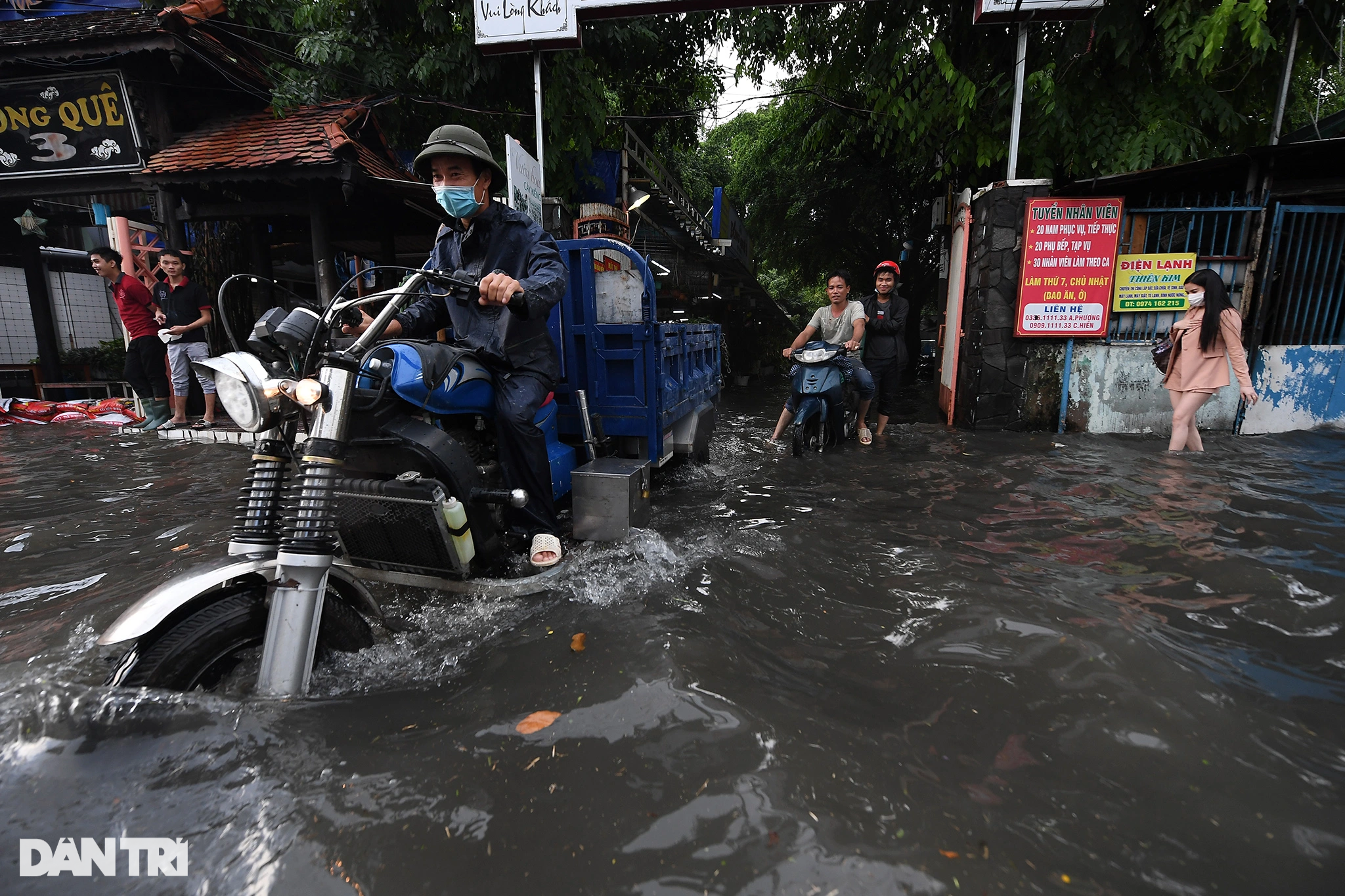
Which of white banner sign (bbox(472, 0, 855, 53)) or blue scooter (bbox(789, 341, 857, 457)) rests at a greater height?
white banner sign (bbox(472, 0, 855, 53))

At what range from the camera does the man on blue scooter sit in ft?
9.68


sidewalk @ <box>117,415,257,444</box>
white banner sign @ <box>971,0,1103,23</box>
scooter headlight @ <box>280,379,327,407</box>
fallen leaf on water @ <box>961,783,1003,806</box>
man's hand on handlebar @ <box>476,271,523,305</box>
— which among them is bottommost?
sidewalk @ <box>117,415,257,444</box>

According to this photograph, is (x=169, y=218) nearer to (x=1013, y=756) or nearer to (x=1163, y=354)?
(x=1013, y=756)

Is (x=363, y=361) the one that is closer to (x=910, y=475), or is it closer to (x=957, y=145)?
(x=910, y=475)

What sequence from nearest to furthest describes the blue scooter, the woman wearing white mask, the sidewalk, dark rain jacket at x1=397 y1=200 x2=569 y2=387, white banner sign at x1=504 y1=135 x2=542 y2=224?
dark rain jacket at x1=397 y1=200 x2=569 y2=387 < the woman wearing white mask < white banner sign at x1=504 y1=135 x2=542 y2=224 < the blue scooter < the sidewalk

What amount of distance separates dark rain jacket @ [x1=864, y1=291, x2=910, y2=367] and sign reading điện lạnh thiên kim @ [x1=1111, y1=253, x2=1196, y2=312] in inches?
94.4

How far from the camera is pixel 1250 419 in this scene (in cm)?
706

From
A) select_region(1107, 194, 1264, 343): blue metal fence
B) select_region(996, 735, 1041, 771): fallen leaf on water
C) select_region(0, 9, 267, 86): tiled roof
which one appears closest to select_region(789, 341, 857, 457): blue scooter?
select_region(1107, 194, 1264, 343): blue metal fence

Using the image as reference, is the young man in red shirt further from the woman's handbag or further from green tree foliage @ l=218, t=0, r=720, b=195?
the woman's handbag

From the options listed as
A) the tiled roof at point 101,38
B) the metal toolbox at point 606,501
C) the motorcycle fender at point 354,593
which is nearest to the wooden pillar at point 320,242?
the tiled roof at point 101,38

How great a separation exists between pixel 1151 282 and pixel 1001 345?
63.4 inches

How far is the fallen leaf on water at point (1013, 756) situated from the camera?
1.77 meters

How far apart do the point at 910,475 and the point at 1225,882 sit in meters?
4.15

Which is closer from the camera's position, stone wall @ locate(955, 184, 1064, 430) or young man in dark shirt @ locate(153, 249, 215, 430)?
stone wall @ locate(955, 184, 1064, 430)
